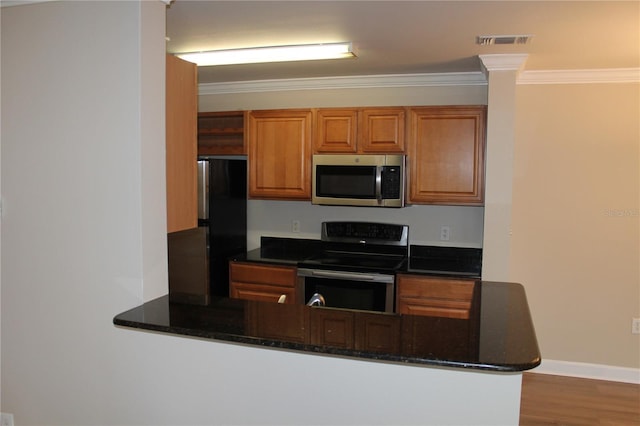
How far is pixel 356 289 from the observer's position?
12.3ft

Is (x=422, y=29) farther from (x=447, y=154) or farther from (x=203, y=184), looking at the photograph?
(x=203, y=184)

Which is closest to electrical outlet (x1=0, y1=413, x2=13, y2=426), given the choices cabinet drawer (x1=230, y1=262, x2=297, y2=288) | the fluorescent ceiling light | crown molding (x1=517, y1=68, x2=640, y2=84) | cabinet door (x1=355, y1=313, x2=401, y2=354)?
cabinet door (x1=355, y1=313, x2=401, y2=354)

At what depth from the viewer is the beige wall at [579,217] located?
3898 millimetres

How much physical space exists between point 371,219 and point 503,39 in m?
1.86

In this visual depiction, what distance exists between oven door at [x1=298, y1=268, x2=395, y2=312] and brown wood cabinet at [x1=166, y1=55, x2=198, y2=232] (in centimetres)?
154

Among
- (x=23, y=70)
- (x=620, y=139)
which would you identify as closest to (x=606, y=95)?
(x=620, y=139)

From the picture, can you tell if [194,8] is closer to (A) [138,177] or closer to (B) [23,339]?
(A) [138,177]

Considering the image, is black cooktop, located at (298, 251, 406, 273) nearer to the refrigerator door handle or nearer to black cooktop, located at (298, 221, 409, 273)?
black cooktop, located at (298, 221, 409, 273)

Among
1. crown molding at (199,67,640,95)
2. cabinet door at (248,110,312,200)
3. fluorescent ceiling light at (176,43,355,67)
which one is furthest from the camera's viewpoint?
cabinet door at (248,110,312,200)

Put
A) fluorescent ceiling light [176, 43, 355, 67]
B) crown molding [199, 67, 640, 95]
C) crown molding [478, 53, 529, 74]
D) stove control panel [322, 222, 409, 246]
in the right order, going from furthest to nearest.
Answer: stove control panel [322, 222, 409, 246], crown molding [199, 67, 640, 95], crown molding [478, 53, 529, 74], fluorescent ceiling light [176, 43, 355, 67]

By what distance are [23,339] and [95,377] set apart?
0.42m

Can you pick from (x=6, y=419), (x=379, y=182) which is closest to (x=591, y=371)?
(x=379, y=182)

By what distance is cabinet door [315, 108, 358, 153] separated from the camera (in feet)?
13.1

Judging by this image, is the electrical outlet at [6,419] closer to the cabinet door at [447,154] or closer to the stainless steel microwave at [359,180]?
the stainless steel microwave at [359,180]
